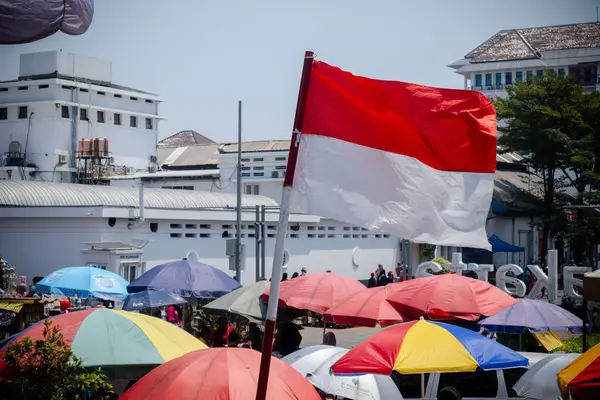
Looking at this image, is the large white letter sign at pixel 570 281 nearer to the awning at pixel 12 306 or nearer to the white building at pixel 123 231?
the white building at pixel 123 231

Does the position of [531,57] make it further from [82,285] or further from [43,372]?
[43,372]

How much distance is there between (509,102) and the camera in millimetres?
53375

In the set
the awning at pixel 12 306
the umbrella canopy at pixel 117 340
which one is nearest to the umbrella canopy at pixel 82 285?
the awning at pixel 12 306

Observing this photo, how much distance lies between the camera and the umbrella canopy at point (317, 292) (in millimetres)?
18281

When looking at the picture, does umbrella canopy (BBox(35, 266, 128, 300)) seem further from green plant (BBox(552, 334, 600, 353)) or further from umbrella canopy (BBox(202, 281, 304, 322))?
green plant (BBox(552, 334, 600, 353))

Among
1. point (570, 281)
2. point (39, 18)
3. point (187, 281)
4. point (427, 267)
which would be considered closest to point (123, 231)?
point (427, 267)

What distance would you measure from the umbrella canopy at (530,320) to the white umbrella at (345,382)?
5393mm

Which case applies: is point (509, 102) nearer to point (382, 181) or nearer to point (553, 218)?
point (553, 218)

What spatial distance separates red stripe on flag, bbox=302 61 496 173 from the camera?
7008 millimetres

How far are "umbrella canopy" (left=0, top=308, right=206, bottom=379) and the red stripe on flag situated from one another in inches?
163

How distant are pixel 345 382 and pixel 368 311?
16.2 ft

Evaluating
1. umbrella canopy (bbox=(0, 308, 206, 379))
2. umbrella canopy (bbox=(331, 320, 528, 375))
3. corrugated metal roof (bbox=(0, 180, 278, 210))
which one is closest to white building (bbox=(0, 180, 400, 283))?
corrugated metal roof (bbox=(0, 180, 278, 210))

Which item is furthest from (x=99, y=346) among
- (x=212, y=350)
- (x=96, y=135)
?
(x=96, y=135)

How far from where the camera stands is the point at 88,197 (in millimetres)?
37312
